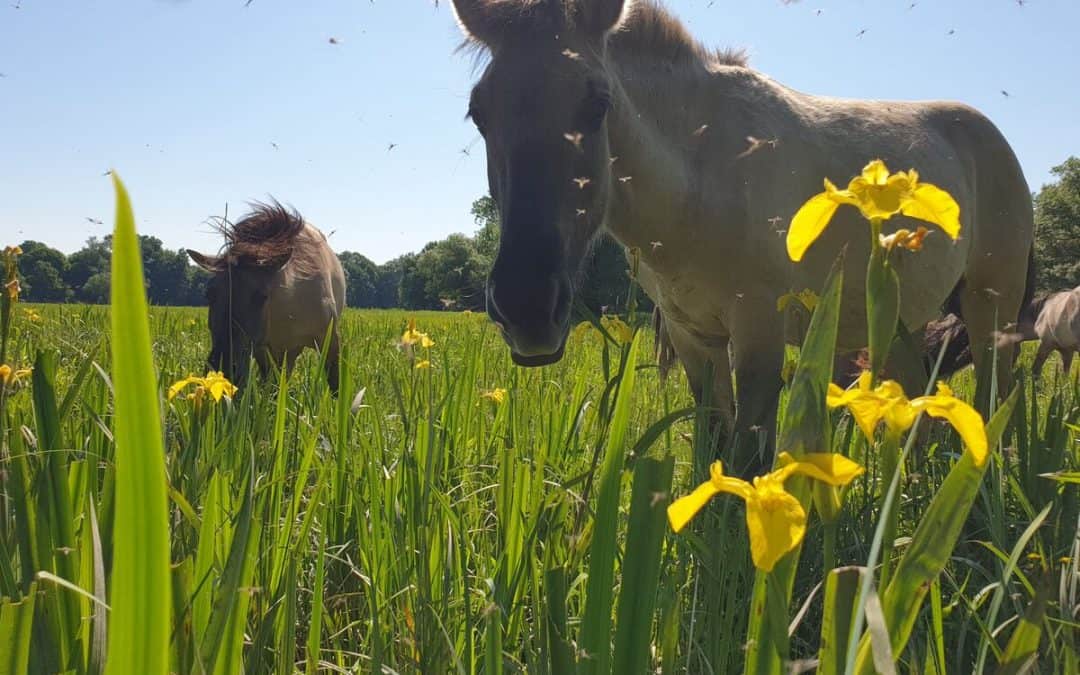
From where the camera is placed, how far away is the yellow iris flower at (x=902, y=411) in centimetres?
53

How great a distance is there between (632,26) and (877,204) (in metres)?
2.84

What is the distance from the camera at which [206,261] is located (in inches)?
244

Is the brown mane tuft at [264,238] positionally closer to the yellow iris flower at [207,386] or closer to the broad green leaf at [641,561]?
the yellow iris flower at [207,386]

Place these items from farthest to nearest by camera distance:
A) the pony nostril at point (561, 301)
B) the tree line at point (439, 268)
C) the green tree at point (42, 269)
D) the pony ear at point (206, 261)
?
the green tree at point (42, 269)
the tree line at point (439, 268)
the pony ear at point (206, 261)
the pony nostril at point (561, 301)

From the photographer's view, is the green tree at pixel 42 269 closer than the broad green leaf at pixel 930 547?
No

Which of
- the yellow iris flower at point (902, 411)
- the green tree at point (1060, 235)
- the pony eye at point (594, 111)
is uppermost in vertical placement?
the green tree at point (1060, 235)

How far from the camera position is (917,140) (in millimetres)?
4051

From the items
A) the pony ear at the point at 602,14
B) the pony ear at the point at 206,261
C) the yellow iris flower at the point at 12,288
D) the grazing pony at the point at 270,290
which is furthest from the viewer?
the pony ear at the point at 206,261

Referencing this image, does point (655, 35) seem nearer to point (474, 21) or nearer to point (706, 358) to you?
point (474, 21)

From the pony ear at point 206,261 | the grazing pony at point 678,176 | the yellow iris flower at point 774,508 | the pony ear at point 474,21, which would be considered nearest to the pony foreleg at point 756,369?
the grazing pony at point 678,176

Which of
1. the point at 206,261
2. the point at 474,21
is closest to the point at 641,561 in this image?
the point at 474,21

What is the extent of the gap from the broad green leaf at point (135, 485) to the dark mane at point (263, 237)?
5.46 meters

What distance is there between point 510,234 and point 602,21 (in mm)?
1143

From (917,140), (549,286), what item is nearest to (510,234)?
(549,286)
